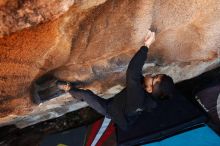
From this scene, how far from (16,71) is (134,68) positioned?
0.47m

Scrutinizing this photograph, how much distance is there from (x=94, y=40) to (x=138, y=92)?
0.27 meters

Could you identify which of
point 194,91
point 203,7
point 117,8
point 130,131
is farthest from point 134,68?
point 194,91

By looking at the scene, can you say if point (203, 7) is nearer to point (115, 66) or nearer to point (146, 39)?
point (146, 39)

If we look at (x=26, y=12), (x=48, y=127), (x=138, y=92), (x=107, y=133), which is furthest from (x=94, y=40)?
(x=48, y=127)

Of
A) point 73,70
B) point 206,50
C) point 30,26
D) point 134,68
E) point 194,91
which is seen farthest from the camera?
point 194,91

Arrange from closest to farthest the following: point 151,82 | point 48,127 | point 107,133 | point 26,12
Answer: point 26,12, point 151,82, point 107,133, point 48,127

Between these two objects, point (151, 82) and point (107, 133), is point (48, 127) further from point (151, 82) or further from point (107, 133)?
point (151, 82)

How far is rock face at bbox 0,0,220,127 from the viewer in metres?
1.26

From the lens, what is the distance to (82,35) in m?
1.47

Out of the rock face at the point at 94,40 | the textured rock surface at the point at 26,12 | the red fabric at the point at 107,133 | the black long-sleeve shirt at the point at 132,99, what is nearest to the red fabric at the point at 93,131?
the red fabric at the point at 107,133

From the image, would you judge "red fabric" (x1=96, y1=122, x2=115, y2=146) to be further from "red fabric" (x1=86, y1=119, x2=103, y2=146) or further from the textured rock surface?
the textured rock surface

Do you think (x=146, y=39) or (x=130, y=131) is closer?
(x=146, y=39)

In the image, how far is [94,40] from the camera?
1524 millimetres

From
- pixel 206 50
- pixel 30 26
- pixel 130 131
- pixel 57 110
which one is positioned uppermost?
pixel 30 26
